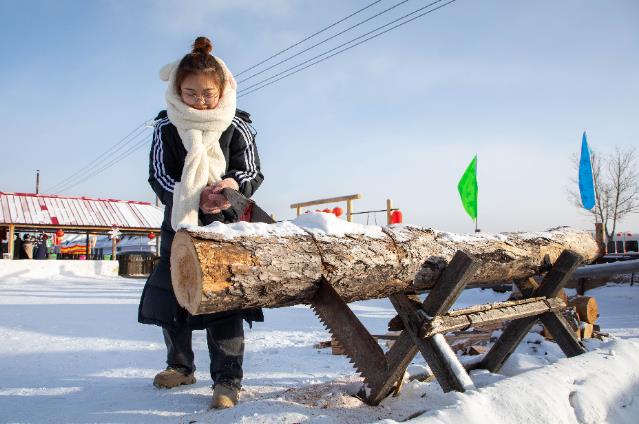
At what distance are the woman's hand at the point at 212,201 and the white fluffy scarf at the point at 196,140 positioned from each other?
0.09 ft

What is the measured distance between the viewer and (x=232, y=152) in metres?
2.83

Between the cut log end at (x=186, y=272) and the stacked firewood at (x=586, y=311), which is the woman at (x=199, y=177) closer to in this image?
the cut log end at (x=186, y=272)

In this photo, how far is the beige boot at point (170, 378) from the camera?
2.82 metres

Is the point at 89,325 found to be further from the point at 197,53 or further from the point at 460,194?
the point at 460,194

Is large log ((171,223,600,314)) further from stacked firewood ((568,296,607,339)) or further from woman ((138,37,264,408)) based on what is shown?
stacked firewood ((568,296,607,339))

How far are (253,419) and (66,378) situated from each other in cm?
175

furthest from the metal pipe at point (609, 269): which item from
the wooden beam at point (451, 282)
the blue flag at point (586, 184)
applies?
the blue flag at point (586, 184)

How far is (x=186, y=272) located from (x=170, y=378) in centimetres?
143

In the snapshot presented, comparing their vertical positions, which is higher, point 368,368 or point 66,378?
point 368,368

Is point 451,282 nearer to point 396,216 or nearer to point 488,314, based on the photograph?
point 488,314

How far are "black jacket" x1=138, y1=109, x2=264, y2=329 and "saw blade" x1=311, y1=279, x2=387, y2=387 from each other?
2.51ft

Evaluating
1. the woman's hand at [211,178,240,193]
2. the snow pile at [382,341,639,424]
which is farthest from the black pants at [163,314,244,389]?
the snow pile at [382,341,639,424]

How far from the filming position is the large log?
5.52 ft

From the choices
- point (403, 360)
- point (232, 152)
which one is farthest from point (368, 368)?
point (232, 152)
